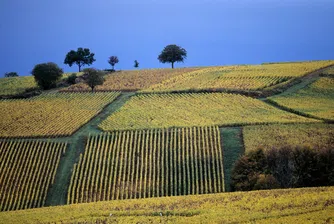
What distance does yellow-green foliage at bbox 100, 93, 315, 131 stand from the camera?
63.3 meters

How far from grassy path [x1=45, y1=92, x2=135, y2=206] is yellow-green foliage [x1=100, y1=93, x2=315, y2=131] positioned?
2.07 m

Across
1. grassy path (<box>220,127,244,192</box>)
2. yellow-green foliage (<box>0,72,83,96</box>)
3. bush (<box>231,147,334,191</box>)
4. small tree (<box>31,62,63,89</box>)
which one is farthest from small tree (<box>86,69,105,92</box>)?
bush (<box>231,147,334,191</box>)

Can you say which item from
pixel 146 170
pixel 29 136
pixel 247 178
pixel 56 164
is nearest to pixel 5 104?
pixel 29 136

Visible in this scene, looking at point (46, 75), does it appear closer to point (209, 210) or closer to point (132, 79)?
point (132, 79)

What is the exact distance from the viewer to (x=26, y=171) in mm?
55031

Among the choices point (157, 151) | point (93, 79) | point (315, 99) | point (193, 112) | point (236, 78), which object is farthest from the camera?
point (236, 78)

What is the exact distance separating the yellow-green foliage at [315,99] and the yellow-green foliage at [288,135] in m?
5.21

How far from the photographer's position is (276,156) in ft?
162

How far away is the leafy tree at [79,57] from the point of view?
13625cm

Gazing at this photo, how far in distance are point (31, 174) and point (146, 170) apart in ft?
43.2

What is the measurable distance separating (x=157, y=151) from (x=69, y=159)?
34.4ft

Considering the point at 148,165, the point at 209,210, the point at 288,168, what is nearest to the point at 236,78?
the point at 148,165

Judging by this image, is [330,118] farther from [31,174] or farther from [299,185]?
[31,174]

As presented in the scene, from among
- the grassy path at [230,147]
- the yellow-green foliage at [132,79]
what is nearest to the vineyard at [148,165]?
the grassy path at [230,147]
